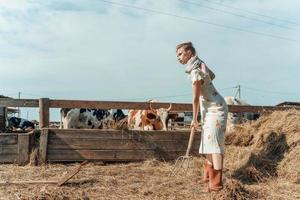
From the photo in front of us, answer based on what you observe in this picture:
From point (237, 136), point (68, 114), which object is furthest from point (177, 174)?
point (68, 114)

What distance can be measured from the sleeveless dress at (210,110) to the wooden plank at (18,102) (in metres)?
3.63

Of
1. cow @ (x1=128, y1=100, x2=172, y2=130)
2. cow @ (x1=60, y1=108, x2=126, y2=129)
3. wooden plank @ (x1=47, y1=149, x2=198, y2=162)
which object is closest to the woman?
wooden plank @ (x1=47, y1=149, x2=198, y2=162)

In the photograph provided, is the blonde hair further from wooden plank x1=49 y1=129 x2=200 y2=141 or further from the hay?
wooden plank x1=49 y1=129 x2=200 y2=141

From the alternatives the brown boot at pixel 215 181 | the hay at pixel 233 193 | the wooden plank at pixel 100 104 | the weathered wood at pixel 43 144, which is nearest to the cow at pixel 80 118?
the wooden plank at pixel 100 104

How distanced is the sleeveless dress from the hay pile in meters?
1.33

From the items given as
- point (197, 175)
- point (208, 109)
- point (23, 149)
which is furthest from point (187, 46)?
point (23, 149)

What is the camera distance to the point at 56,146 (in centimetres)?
866

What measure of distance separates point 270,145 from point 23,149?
172 inches

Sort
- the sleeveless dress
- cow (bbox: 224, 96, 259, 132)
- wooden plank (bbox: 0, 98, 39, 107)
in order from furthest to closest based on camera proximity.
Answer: cow (bbox: 224, 96, 259, 132)
wooden plank (bbox: 0, 98, 39, 107)
the sleeveless dress

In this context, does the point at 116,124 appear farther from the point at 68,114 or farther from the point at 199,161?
the point at 68,114

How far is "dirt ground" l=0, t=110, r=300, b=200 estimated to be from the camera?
6184 mm

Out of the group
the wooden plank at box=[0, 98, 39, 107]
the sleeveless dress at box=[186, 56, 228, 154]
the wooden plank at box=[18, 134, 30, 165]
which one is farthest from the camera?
the wooden plank at box=[0, 98, 39, 107]

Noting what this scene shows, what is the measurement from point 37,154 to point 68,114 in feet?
29.5

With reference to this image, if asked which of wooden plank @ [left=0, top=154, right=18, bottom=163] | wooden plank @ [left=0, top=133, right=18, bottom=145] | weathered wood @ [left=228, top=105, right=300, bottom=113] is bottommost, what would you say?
wooden plank @ [left=0, top=154, right=18, bottom=163]
